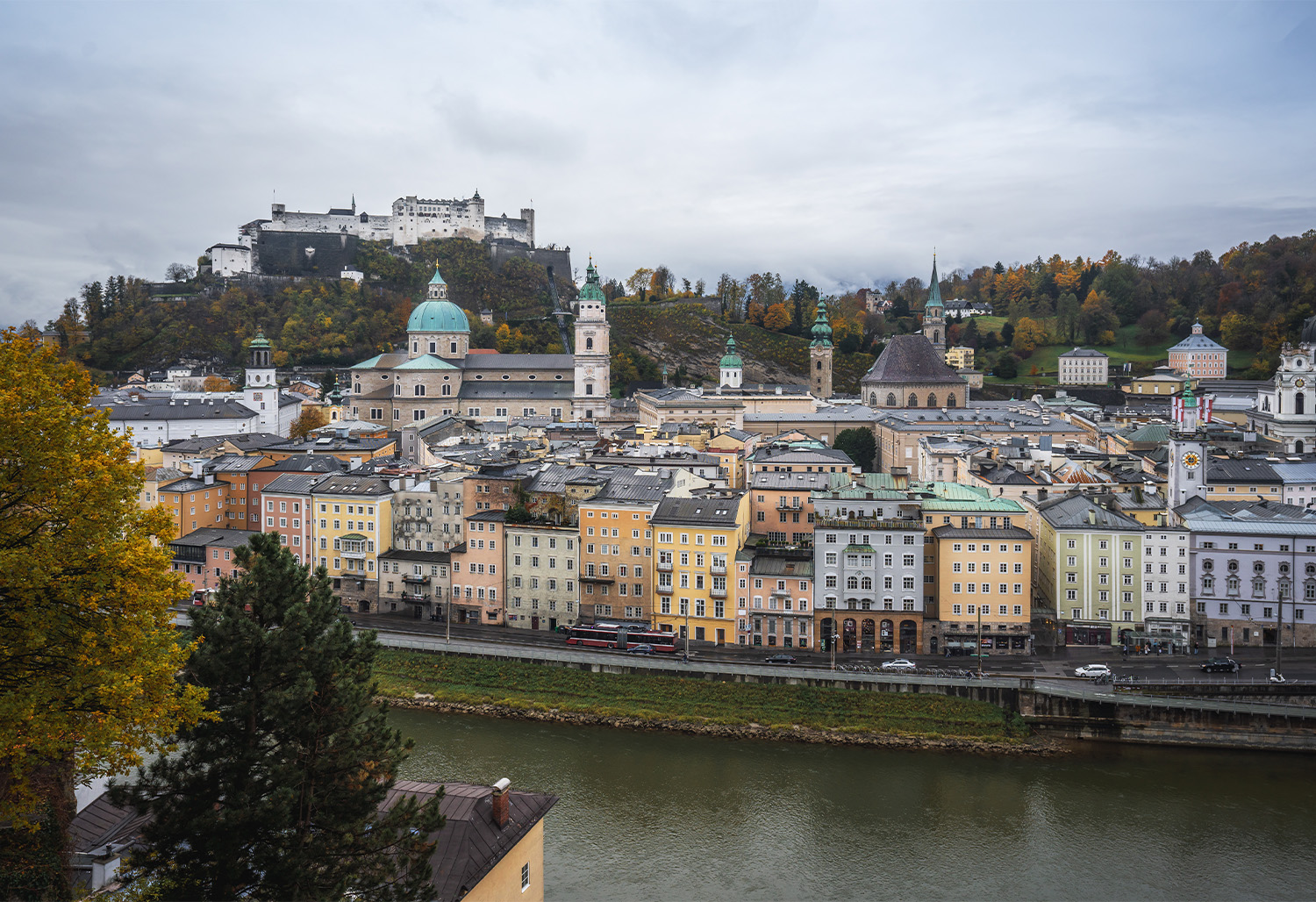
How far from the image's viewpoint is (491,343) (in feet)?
194

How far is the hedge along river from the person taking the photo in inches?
505

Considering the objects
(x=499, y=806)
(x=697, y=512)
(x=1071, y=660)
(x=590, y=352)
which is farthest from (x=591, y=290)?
(x=499, y=806)

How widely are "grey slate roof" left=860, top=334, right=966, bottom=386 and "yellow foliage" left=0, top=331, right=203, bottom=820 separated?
43.3 meters

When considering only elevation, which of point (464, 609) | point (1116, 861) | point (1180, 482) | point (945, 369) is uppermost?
point (945, 369)

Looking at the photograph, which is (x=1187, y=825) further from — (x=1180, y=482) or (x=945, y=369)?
(x=945, y=369)

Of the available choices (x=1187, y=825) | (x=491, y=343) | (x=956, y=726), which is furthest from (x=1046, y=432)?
(x=491, y=343)

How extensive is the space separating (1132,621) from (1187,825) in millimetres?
7665

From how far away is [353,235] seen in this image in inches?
2685

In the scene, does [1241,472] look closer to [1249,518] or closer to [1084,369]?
[1249,518]

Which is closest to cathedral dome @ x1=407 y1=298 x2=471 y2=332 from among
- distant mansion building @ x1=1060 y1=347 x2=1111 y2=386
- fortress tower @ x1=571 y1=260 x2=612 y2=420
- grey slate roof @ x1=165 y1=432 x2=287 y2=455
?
fortress tower @ x1=571 y1=260 x2=612 y2=420

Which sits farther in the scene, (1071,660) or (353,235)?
(353,235)

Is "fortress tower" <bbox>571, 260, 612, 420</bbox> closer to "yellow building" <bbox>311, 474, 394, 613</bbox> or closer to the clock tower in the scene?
"yellow building" <bbox>311, 474, 394, 613</bbox>

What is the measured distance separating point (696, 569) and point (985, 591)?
246 inches

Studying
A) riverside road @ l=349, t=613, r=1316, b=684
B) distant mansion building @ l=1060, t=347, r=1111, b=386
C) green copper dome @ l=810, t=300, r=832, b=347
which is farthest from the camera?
distant mansion building @ l=1060, t=347, r=1111, b=386
